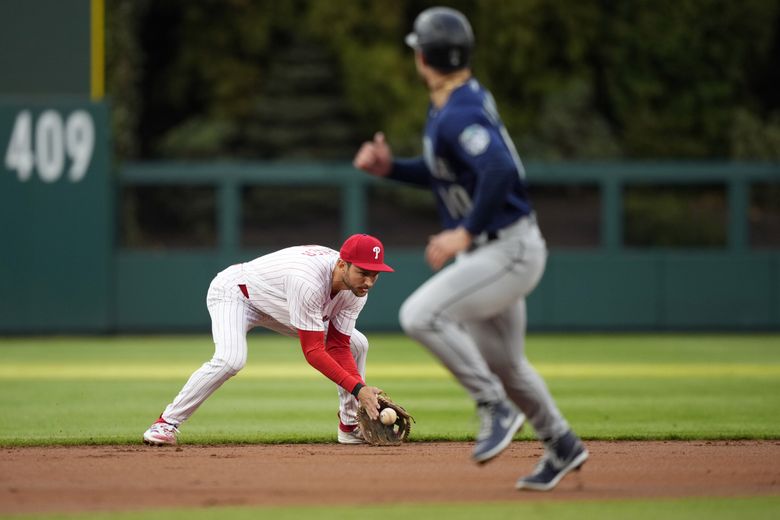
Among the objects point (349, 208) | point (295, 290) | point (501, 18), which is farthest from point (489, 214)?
point (501, 18)

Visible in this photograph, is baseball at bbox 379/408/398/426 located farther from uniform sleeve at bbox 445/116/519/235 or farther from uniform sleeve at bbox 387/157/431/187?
uniform sleeve at bbox 445/116/519/235

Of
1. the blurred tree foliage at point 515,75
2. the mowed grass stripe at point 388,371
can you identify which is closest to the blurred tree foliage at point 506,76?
the blurred tree foliage at point 515,75

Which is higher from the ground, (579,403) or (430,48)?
(430,48)

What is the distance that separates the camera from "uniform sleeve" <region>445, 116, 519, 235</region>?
5.66m

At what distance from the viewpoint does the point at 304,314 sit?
296 inches

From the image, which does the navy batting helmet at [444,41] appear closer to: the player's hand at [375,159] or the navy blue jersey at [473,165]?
Answer: the navy blue jersey at [473,165]

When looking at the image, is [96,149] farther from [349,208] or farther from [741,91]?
[741,91]

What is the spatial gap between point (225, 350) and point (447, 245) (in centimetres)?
260

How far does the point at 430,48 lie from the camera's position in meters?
5.93

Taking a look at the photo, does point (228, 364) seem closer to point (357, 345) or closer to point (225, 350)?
point (225, 350)

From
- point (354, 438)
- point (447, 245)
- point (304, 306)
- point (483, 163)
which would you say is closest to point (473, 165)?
point (483, 163)

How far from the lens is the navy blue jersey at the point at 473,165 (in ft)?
18.6

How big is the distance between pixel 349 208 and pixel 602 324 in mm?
4207

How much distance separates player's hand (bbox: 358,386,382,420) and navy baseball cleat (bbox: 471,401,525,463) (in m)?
1.69
